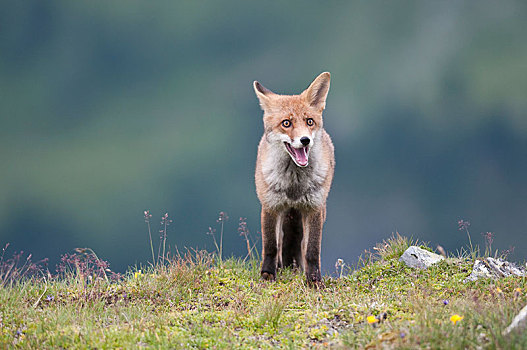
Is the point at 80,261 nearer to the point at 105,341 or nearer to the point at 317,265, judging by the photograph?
the point at 105,341

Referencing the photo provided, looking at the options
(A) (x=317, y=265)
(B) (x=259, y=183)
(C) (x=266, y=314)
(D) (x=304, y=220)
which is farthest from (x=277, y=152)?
(C) (x=266, y=314)

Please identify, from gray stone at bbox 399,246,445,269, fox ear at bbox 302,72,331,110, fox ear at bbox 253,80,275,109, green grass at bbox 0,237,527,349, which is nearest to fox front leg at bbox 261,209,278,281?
green grass at bbox 0,237,527,349

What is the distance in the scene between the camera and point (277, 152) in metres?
6.22

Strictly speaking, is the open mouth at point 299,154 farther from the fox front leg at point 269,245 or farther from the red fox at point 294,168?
the fox front leg at point 269,245

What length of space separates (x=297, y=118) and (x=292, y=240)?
2268 millimetres

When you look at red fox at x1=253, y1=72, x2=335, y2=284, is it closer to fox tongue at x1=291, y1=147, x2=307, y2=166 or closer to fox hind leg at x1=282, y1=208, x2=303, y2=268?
fox tongue at x1=291, y1=147, x2=307, y2=166

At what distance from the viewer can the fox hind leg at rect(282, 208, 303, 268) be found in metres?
Answer: 7.25

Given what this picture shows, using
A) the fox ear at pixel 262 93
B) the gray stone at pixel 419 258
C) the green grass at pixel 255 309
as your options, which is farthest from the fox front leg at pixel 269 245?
the gray stone at pixel 419 258

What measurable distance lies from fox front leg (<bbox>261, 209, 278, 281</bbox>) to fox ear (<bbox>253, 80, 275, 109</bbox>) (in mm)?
1470

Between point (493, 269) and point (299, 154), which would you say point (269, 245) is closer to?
point (299, 154)

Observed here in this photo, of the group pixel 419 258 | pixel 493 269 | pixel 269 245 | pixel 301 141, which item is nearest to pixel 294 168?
pixel 301 141

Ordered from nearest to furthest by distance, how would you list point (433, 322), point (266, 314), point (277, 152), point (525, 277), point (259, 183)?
point (433, 322)
point (266, 314)
point (525, 277)
point (277, 152)
point (259, 183)

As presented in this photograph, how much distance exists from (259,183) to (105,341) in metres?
3.26

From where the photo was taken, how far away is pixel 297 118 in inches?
231
